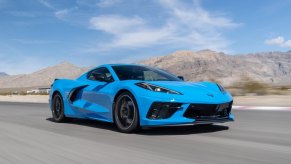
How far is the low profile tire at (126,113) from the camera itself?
22.2 feet

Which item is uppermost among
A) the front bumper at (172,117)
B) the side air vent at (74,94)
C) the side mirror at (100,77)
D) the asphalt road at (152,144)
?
the side mirror at (100,77)

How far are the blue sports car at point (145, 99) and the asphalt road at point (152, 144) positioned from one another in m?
0.26

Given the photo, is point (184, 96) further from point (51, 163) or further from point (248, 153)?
point (51, 163)

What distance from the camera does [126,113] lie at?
6.96 m

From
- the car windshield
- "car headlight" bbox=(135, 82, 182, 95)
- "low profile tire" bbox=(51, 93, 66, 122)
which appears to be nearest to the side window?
the car windshield

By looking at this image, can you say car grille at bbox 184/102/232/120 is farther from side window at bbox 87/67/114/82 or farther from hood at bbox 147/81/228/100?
side window at bbox 87/67/114/82

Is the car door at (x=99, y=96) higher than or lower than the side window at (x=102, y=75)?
lower

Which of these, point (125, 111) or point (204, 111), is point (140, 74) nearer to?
point (125, 111)

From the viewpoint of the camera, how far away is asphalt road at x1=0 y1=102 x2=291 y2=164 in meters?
4.68

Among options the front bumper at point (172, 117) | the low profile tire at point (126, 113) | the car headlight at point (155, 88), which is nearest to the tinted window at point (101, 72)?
the low profile tire at point (126, 113)

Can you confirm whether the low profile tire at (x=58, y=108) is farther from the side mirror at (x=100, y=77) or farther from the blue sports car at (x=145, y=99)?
the side mirror at (x=100, y=77)

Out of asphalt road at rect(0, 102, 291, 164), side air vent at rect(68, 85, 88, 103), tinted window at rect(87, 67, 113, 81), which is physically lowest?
asphalt road at rect(0, 102, 291, 164)

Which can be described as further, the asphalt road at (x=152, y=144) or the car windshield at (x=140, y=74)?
the car windshield at (x=140, y=74)

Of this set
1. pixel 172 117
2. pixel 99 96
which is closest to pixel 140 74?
pixel 99 96
